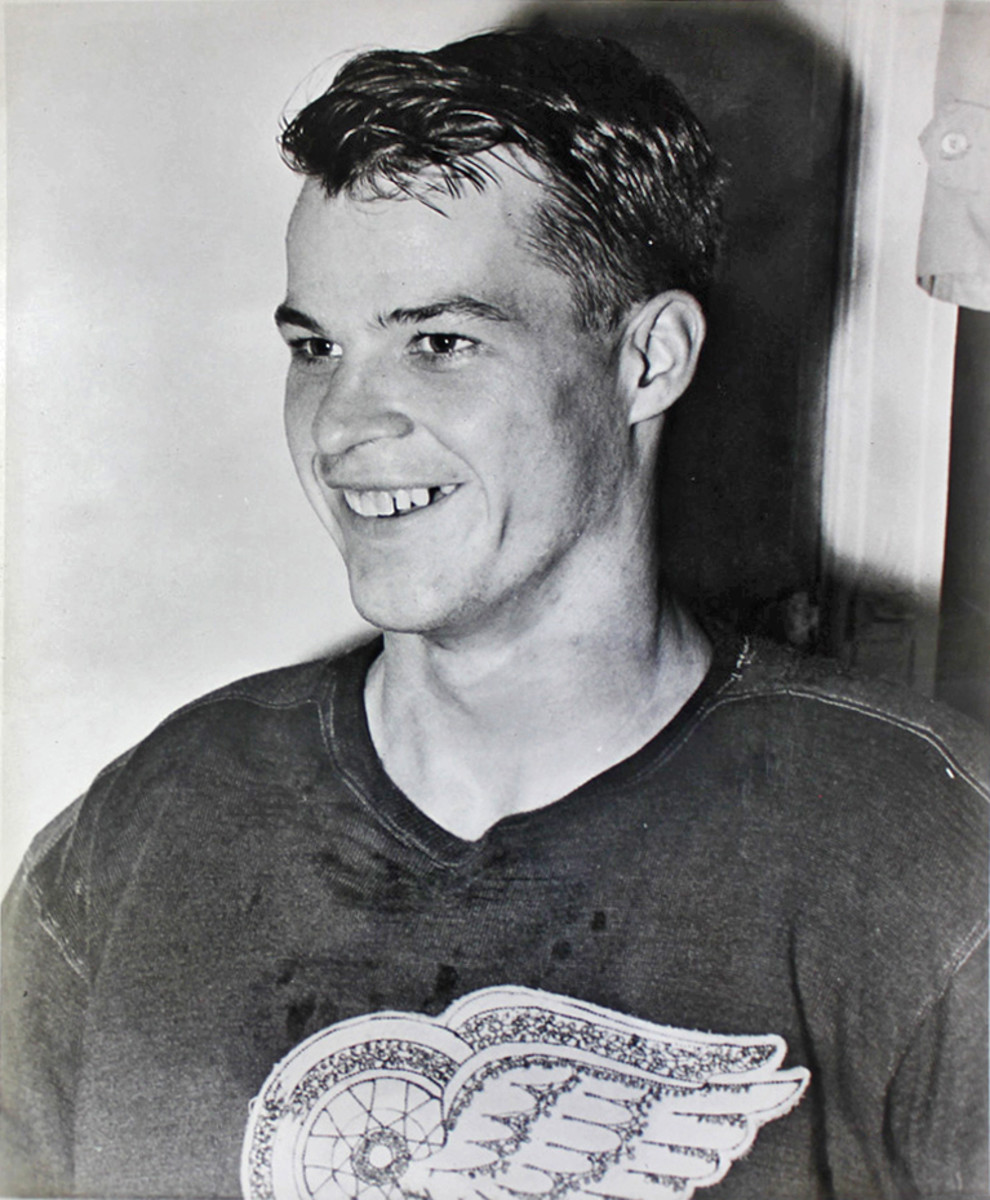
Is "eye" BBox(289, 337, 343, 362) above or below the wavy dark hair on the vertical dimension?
below

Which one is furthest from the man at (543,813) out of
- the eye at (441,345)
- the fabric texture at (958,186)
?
the fabric texture at (958,186)

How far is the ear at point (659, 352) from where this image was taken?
1.22m

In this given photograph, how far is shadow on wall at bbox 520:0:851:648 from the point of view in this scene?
125cm

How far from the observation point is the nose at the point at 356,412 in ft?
3.92

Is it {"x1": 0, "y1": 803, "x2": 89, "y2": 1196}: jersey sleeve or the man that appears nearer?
the man

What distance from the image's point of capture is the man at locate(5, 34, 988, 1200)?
1.19 meters

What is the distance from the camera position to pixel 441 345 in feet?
3.90

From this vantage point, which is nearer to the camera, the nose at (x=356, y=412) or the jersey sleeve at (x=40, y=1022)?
the nose at (x=356, y=412)

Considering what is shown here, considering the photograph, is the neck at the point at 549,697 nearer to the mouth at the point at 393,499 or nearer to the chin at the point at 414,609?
the chin at the point at 414,609

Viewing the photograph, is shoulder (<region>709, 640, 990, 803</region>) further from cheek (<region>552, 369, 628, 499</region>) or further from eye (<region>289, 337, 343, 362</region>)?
eye (<region>289, 337, 343, 362</region>)

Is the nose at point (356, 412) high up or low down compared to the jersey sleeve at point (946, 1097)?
up


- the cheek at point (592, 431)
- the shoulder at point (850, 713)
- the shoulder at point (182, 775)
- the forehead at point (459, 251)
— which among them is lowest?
the shoulder at point (182, 775)

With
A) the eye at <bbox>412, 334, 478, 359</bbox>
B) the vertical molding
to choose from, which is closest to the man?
the eye at <bbox>412, 334, 478, 359</bbox>


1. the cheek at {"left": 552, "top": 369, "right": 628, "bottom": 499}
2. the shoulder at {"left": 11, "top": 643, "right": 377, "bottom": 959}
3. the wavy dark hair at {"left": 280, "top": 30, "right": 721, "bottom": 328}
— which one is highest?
the wavy dark hair at {"left": 280, "top": 30, "right": 721, "bottom": 328}
